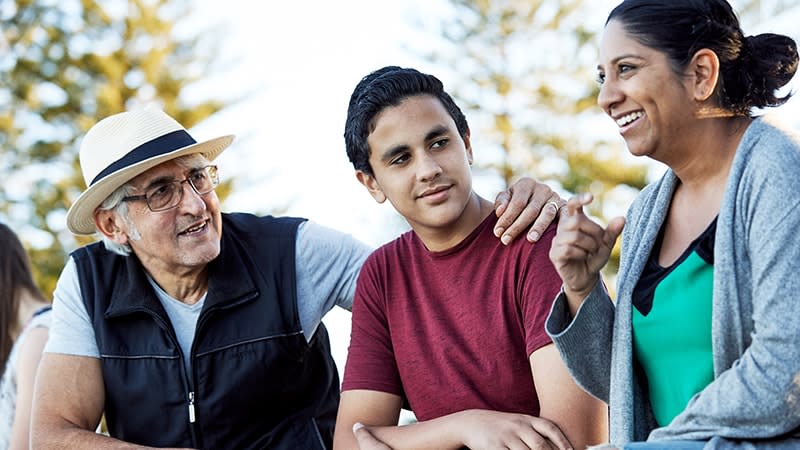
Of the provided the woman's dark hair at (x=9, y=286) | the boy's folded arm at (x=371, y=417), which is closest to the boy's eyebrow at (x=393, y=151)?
the boy's folded arm at (x=371, y=417)

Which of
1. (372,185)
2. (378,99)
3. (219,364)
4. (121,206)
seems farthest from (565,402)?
(121,206)

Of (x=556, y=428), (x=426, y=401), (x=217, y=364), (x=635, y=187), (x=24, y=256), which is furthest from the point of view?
(x=635, y=187)

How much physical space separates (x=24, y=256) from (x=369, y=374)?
7.38ft

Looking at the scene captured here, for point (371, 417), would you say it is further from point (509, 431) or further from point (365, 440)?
point (509, 431)

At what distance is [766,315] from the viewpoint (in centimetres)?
196

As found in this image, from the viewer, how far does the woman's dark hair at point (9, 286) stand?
14.7 ft


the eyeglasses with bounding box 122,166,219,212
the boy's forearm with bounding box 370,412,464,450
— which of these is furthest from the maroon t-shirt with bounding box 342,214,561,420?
the eyeglasses with bounding box 122,166,219,212

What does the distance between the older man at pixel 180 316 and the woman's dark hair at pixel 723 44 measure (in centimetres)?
163

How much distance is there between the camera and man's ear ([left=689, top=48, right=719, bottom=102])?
2227 mm

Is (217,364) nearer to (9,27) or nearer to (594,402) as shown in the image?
(594,402)

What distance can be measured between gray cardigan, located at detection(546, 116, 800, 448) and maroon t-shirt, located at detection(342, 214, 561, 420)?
41 centimetres

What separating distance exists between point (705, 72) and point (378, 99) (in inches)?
38.6

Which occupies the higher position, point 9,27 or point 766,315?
point 9,27

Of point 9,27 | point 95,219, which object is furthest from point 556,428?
point 9,27
